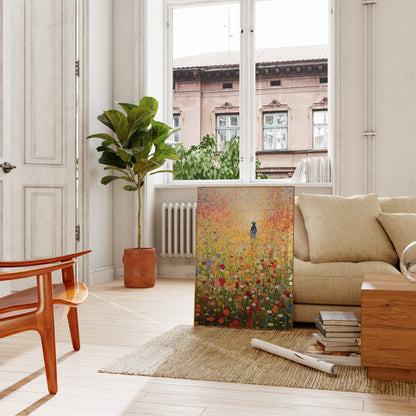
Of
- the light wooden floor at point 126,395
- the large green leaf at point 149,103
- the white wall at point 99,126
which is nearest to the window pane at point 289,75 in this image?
the large green leaf at point 149,103

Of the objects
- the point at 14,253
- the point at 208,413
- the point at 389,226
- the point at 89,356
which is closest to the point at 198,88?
the point at 14,253

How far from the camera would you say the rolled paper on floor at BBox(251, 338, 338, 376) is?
230cm

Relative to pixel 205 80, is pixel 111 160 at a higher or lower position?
lower

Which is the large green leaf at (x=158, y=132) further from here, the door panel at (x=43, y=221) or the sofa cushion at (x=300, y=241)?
the sofa cushion at (x=300, y=241)

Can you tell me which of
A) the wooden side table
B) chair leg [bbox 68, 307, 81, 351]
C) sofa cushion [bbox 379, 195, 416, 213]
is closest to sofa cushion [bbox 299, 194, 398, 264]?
sofa cushion [bbox 379, 195, 416, 213]

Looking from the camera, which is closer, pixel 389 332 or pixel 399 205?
pixel 389 332

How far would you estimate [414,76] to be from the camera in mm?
4898

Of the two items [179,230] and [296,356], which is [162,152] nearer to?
[179,230]

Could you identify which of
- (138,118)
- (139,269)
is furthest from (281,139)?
(139,269)

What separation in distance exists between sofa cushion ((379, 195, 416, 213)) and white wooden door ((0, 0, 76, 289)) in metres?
2.60

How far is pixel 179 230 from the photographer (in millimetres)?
5566

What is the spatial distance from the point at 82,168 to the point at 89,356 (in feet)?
8.60

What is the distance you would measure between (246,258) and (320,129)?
2679 millimetres

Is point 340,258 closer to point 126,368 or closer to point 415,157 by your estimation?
point 126,368
